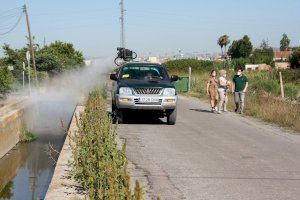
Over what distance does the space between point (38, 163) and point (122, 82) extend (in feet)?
11.2

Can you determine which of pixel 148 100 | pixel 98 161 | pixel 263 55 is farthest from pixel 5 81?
pixel 263 55

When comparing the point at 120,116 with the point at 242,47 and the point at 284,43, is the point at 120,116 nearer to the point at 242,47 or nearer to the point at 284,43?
the point at 242,47

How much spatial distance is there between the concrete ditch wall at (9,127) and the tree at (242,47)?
10412 centimetres

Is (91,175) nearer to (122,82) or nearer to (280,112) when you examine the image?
(122,82)

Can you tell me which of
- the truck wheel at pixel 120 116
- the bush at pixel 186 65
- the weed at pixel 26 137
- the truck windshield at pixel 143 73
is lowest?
the weed at pixel 26 137

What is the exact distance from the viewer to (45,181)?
38.5 feet

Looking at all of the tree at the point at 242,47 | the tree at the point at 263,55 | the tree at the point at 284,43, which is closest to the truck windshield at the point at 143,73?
the tree at the point at 263,55

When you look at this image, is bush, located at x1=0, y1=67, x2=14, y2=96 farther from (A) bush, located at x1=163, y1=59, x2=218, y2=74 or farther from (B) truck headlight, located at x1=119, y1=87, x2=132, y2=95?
(A) bush, located at x1=163, y1=59, x2=218, y2=74

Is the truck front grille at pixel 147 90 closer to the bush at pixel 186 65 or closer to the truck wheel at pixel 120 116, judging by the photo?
the truck wheel at pixel 120 116

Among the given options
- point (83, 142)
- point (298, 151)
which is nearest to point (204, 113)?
point (298, 151)

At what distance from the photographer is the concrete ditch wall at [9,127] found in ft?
49.8

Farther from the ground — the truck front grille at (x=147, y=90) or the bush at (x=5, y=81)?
the truck front grille at (x=147, y=90)

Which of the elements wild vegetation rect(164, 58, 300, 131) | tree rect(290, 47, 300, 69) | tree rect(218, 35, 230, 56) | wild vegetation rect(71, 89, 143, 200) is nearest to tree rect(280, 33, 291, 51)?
tree rect(218, 35, 230, 56)

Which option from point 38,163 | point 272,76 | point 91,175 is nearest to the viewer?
point 91,175
